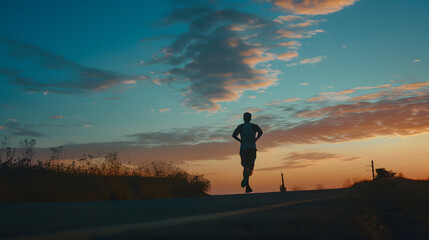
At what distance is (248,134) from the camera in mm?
14406

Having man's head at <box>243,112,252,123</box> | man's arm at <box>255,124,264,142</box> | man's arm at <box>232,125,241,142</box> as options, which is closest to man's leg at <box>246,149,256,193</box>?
man's arm at <box>255,124,264,142</box>

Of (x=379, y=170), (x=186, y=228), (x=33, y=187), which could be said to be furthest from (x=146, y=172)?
(x=379, y=170)

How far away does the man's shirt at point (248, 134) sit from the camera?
1441cm

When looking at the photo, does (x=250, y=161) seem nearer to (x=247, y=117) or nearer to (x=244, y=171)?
(x=244, y=171)

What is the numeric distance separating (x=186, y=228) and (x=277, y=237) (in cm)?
60

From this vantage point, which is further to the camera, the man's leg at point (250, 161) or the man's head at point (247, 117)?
Answer: the man's head at point (247, 117)

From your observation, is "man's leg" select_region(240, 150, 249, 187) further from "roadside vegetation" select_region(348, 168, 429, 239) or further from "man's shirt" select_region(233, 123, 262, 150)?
"roadside vegetation" select_region(348, 168, 429, 239)

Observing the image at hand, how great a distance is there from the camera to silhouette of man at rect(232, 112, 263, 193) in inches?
567

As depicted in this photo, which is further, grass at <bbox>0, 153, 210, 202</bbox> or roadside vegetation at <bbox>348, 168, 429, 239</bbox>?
grass at <bbox>0, 153, 210, 202</bbox>

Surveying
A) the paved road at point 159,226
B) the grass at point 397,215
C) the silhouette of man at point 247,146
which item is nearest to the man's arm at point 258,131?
the silhouette of man at point 247,146

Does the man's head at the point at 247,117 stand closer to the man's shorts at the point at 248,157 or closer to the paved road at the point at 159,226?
the man's shorts at the point at 248,157

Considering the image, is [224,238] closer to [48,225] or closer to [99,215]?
[48,225]

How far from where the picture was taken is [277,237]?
2779mm

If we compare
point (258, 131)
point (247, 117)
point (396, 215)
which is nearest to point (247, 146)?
point (258, 131)
